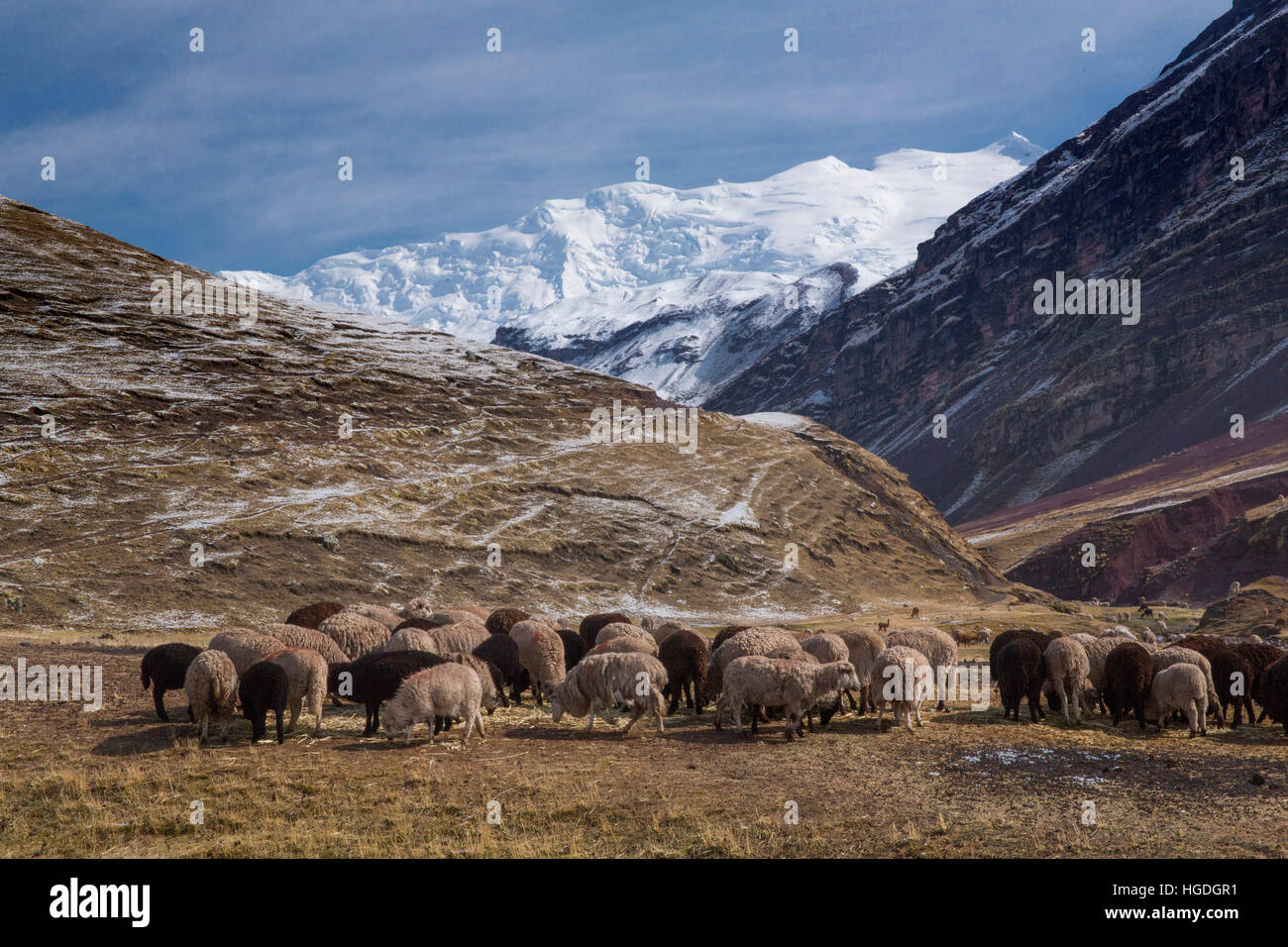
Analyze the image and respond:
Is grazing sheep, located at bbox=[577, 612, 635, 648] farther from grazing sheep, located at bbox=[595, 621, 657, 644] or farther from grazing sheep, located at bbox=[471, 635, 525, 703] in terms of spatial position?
grazing sheep, located at bbox=[471, 635, 525, 703]

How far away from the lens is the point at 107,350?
72.4m

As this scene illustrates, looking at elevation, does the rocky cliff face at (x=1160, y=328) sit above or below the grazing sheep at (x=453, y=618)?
above

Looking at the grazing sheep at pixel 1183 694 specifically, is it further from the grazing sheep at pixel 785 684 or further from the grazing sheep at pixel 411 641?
the grazing sheep at pixel 411 641

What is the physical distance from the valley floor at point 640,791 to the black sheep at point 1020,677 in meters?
1.38

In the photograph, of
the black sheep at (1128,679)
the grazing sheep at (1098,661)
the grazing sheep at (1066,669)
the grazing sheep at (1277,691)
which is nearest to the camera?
the grazing sheep at (1277,691)

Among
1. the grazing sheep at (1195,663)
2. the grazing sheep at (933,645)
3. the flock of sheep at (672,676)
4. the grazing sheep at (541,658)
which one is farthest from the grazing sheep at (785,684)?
the grazing sheep at (1195,663)

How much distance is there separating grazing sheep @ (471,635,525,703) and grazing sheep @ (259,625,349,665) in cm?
316

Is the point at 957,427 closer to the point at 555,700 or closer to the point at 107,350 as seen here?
the point at 107,350

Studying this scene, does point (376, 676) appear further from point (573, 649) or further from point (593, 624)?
point (593, 624)

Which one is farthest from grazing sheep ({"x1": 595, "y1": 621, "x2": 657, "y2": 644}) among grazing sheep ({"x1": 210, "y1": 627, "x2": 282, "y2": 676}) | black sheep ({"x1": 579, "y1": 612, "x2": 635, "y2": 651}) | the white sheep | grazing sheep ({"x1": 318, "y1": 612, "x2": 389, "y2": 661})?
the white sheep

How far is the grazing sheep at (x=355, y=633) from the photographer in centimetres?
2203

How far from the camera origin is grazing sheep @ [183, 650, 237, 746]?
16.1 metres

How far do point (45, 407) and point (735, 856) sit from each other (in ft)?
206

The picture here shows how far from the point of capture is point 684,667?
21156mm
